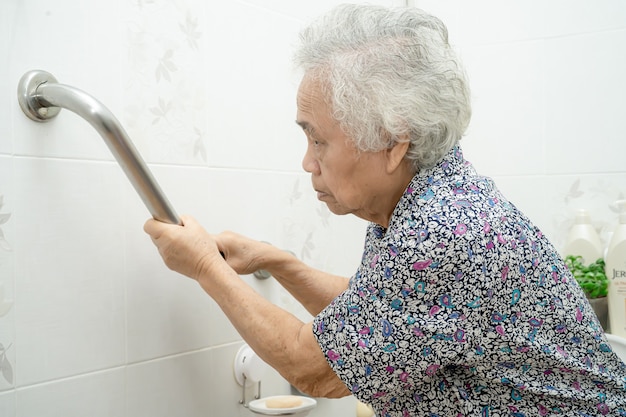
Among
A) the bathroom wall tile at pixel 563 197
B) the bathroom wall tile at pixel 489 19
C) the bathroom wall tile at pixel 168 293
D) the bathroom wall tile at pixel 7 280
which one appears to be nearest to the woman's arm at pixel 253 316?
the bathroom wall tile at pixel 168 293

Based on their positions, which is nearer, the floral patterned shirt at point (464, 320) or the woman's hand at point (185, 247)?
the floral patterned shirt at point (464, 320)

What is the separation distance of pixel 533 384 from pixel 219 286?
0.49 metres

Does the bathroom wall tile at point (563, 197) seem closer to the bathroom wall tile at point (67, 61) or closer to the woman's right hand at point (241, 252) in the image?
the woman's right hand at point (241, 252)

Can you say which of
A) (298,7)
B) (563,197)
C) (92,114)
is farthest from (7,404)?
(563,197)

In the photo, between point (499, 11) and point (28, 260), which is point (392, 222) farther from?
point (499, 11)

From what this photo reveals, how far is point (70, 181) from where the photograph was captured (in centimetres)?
104

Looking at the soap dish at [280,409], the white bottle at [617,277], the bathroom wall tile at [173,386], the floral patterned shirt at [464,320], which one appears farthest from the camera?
the white bottle at [617,277]

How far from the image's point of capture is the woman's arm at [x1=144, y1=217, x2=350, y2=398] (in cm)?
95

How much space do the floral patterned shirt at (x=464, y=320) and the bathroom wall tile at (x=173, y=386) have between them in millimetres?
378

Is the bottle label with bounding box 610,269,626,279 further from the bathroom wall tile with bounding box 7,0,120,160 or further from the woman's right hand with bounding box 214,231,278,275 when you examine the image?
the bathroom wall tile with bounding box 7,0,120,160

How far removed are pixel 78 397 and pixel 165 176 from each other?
0.40m

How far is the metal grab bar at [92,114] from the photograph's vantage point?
0.94 metres

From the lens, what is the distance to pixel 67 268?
1.04 m


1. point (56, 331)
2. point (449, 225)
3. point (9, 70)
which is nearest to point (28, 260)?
point (56, 331)
